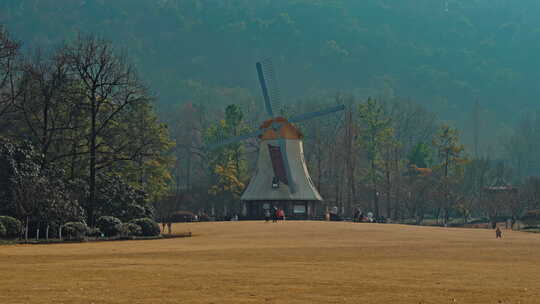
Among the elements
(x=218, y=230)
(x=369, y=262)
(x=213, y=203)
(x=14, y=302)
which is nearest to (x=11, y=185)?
(x=218, y=230)

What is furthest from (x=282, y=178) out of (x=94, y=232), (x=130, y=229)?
(x=94, y=232)

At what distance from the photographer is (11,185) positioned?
172ft

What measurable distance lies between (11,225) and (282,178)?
44.3 meters

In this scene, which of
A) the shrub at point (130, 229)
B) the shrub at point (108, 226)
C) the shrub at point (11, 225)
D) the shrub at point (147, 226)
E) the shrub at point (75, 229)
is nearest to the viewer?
the shrub at point (11, 225)

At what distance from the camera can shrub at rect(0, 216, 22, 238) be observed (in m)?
50.2

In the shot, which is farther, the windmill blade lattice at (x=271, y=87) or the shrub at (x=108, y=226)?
the windmill blade lattice at (x=271, y=87)

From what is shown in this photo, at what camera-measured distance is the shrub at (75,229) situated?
2107 inches

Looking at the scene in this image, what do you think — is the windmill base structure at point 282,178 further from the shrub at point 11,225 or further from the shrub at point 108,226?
the shrub at point 11,225

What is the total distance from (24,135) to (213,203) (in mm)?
53132

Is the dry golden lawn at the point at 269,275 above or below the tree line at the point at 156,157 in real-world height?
below

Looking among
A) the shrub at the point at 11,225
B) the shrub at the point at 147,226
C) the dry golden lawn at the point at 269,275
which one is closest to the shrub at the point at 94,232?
the shrub at the point at 147,226

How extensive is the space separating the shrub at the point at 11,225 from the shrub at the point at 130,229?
28.0 ft

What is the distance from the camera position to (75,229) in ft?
176

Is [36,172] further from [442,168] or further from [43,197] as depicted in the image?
[442,168]
